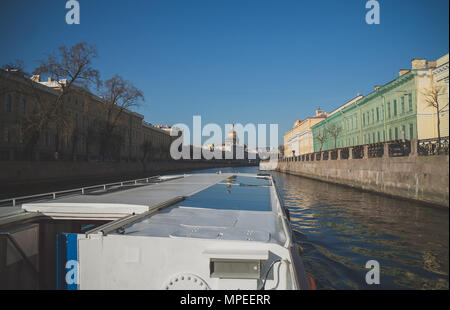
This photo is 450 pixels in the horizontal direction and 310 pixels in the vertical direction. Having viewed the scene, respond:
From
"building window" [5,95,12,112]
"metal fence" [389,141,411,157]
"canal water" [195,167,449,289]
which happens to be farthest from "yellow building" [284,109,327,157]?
"canal water" [195,167,449,289]

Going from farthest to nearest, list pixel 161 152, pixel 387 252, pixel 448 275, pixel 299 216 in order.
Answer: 1. pixel 161 152
2. pixel 299 216
3. pixel 387 252
4. pixel 448 275

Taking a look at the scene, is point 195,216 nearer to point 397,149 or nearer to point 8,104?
point 397,149

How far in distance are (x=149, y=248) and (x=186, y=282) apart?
0.44 metres

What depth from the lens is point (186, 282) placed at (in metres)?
2.49

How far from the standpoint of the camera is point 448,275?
116 cm

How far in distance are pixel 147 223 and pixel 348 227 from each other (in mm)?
7301

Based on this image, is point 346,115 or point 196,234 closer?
point 196,234

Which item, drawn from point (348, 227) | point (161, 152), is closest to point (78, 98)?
point (161, 152)

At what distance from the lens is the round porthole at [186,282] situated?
7.95 ft

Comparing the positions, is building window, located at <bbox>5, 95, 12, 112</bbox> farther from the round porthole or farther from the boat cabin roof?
the round porthole

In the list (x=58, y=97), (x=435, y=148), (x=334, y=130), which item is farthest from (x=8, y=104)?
(x=334, y=130)

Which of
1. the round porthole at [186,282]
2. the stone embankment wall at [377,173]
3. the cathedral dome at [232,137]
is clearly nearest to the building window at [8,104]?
the stone embankment wall at [377,173]

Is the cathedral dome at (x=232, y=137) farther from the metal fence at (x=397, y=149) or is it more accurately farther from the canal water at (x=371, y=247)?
the canal water at (x=371, y=247)
